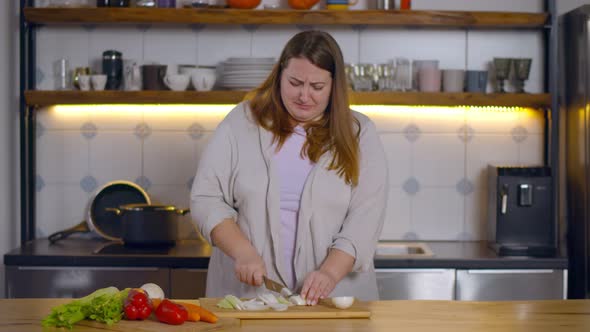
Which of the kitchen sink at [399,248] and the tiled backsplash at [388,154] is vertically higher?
the tiled backsplash at [388,154]

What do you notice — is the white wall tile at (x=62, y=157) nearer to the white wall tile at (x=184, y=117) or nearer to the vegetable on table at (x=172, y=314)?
the white wall tile at (x=184, y=117)

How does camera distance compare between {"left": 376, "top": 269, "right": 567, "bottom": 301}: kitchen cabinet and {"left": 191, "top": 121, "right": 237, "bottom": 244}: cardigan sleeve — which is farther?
{"left": 376, "top": 269, "right": 567, "bottom": 301}: kitchen cabinet

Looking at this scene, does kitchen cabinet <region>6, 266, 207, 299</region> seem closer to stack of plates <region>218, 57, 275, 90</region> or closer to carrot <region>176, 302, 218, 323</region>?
stack of plates <region>218, 57, 275, 90</region>

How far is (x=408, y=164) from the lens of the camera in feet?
13.5

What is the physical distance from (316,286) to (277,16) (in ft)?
5.67

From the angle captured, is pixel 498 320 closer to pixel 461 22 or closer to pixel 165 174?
pixel 461 22

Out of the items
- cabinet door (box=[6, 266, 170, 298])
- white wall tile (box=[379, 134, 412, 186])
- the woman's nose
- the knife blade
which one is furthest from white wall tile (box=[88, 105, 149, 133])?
the knife blade

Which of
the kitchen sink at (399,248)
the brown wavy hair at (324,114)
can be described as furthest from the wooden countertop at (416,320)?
the kitchen sink at (399,248)

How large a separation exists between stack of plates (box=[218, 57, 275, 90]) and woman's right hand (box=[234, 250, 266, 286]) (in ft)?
4.91

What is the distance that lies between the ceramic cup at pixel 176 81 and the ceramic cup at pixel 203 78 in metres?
0.04

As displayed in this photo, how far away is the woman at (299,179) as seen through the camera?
103 inches

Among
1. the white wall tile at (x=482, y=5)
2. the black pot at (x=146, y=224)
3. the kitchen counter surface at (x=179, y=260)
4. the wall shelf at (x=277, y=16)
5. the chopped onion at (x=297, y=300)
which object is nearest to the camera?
the chopped onion at (x=297, y=300)

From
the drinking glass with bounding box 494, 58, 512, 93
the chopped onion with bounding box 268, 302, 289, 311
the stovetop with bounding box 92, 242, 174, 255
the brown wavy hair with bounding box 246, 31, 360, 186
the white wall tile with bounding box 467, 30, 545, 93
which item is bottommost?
the stovetop with bounding box 92, 242, 174, 255

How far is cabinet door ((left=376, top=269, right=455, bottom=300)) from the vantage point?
3.56m
